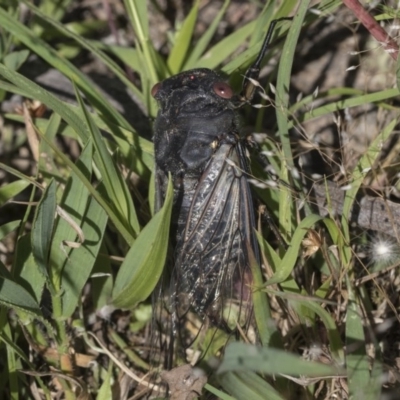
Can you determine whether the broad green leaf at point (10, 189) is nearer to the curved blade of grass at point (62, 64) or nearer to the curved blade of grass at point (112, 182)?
the curved blade of grass at point (112, 182)

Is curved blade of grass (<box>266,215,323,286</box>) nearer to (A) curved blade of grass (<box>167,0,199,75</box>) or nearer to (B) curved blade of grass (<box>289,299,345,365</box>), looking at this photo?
(B) curved blade of grass (<box>289,299,345,365</box>)

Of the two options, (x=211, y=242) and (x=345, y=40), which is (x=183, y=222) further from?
(x=345, y=40)

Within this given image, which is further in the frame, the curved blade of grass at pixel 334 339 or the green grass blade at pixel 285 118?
the green grass blade at pixel 285 118

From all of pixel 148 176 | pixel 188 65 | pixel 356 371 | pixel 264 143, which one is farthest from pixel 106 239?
pixel 356 371

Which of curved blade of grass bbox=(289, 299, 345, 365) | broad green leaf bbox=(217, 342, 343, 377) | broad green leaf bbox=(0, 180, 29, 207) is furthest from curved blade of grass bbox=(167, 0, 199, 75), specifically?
broad green leaf bbox=(217, 342, 343, 377)

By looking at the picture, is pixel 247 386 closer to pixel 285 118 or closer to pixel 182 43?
pixel 285 118

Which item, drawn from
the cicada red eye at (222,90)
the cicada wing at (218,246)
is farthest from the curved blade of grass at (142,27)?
the cicada wing at (218,246)
